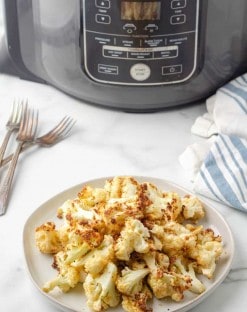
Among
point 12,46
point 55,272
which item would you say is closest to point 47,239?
point 55,272

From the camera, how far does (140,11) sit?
0.87 meters

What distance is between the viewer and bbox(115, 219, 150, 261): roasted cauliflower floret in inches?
25.9

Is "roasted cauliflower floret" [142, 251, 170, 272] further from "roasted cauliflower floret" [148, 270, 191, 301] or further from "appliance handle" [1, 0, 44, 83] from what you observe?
"appliance handle" [1, 0, 44, 83]

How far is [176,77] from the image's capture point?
92 centimetres

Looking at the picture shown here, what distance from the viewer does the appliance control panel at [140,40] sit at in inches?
34.2

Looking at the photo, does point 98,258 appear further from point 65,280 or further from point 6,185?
point 6,185

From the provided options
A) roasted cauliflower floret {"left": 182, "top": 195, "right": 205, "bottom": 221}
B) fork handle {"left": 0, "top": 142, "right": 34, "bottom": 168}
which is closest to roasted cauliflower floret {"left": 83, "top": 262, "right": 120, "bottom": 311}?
roasted cauliflower floret {"left": 182, "top": 195, "right": 205, "bottom": 221}

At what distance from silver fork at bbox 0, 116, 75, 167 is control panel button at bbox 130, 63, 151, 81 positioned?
105 mm

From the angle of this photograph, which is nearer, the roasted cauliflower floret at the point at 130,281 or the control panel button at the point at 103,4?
the roasted cauliflower floret at the point at 130,281

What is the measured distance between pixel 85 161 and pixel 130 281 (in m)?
0.26

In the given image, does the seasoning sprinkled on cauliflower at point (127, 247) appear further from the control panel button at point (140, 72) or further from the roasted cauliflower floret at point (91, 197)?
the control panel button at point (140, 72)

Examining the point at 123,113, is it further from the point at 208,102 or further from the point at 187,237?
the point at 187,237

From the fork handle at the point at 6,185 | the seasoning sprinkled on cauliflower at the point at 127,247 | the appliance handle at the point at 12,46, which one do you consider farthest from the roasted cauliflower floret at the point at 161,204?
the appliance handle at the point at 12,46

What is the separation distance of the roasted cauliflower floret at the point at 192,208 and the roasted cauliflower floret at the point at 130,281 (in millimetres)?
107
